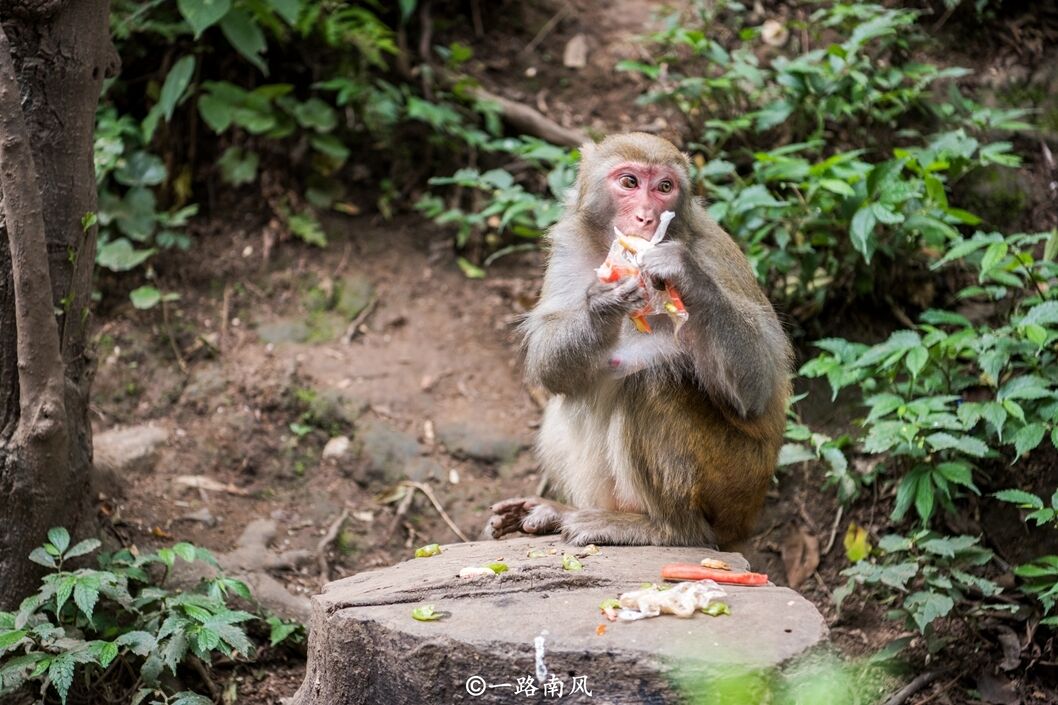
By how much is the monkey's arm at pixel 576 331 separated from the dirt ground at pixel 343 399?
2.85 feet

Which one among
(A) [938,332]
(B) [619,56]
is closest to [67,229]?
(A) [938,332]

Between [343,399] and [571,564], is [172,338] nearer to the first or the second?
[343,399]

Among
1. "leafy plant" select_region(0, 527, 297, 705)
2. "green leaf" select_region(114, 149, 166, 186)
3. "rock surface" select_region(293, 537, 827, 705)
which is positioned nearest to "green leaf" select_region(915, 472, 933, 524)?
"rock surface" select_region(293, 537, 827, 705)

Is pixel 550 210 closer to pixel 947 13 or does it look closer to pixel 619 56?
pixel 619 56

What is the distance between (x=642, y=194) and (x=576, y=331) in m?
0.67

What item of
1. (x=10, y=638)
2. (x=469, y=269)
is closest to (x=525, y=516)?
(x=10, y=638)

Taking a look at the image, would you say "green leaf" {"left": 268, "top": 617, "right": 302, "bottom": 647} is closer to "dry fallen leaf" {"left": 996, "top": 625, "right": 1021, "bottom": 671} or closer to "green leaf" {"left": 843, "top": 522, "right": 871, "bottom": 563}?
"green leaf" {"left": 843, "top": 522, "right": 871, "bottom": 563}

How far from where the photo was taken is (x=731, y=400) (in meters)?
4.61

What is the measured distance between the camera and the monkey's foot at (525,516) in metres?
5.01

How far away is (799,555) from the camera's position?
5941 mm

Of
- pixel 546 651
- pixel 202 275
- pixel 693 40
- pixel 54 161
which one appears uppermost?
pixel 54 161

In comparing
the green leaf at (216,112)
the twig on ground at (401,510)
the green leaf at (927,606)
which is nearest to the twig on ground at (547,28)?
the green leaf at (216,112)

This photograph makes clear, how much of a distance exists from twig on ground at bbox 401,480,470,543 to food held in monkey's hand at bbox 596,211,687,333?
7.10 feet

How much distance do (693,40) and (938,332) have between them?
283 centimetres
